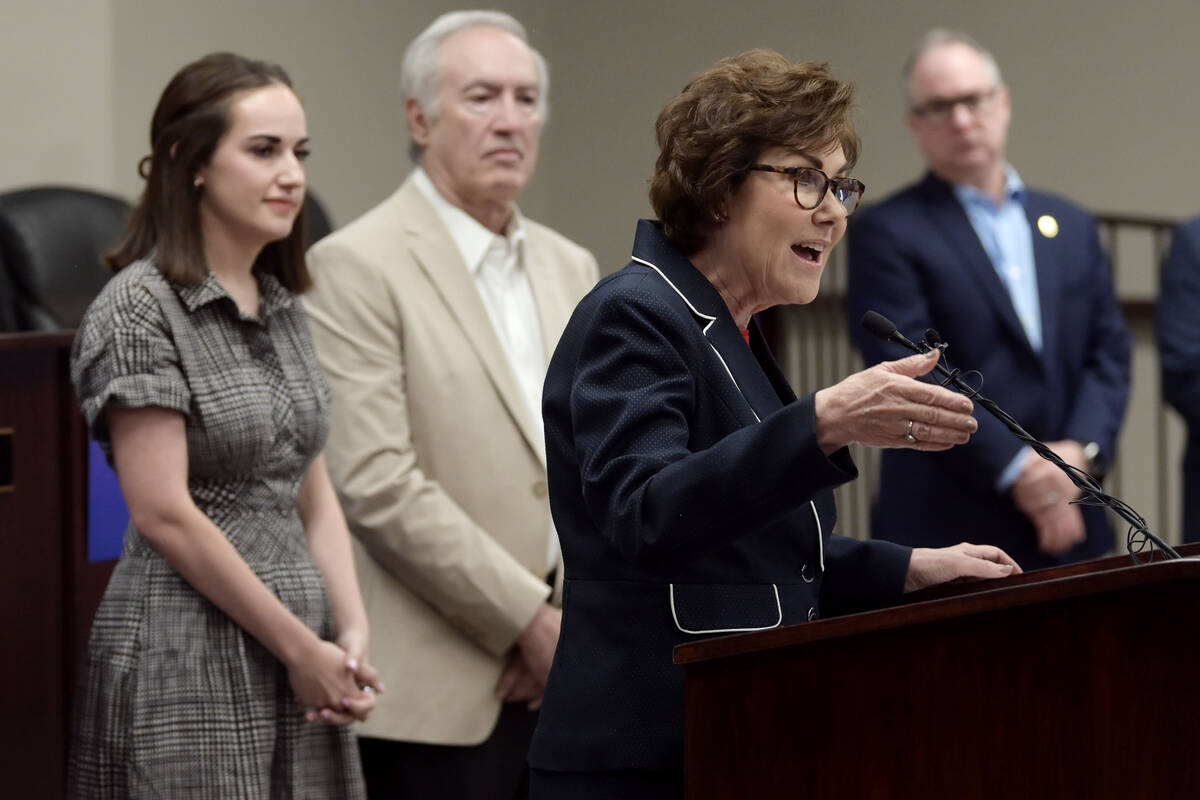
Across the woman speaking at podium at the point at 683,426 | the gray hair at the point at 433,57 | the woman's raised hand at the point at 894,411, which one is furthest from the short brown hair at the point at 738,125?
the gray hair at the point at 433,57

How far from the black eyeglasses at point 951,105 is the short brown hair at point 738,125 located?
70.9 inches

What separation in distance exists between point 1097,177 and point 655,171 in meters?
Result: 4.75

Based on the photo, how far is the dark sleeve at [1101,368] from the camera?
315 centimetres

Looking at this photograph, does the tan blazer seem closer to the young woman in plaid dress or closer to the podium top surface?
the young woman in plaid dress

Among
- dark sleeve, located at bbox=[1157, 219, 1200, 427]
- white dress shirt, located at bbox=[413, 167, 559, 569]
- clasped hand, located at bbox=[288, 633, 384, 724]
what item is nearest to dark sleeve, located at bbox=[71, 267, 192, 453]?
clasped hand, located at bbox=[288, 633, 384, 724]

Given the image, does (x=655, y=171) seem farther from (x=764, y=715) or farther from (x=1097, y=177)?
(x=1097, y=177)

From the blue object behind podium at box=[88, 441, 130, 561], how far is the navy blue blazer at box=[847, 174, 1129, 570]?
144 cm

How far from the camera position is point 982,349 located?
10.2 feet

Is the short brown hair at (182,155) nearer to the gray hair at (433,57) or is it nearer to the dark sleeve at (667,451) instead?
the gray hair at (433,57)

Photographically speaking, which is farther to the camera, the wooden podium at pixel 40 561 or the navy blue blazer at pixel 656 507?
the wooden podium at pixel 40 561

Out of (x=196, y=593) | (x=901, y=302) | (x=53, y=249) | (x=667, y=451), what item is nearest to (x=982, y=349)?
(x=901, y=302)

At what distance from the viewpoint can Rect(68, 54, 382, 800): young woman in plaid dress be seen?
2104 millimetres

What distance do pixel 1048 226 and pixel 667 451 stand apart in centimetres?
210

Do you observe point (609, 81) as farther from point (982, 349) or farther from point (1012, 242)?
point (982, 349)
